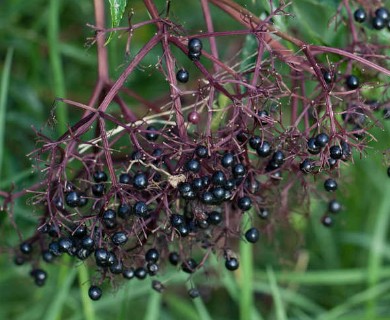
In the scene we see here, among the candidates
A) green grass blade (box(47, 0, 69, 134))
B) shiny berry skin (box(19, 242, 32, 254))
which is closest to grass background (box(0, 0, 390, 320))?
green grass blade (box(47, 0, 69, 134))

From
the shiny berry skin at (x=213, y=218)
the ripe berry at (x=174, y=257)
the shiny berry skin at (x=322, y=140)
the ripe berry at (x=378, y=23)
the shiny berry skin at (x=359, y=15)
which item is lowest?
the ripe berry at (x=174, y=257)

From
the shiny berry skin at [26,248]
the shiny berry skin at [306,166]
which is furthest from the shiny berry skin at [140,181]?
the shiny berry skin at [26,248]

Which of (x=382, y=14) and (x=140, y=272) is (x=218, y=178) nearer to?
(x=140, y=272)

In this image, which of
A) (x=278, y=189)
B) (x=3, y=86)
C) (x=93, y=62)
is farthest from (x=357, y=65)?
(x=93, y=62)

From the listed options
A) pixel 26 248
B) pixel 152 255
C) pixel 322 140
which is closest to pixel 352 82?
pixel 322 140

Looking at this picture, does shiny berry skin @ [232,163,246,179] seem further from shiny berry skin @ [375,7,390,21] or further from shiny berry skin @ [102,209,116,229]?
shiny berry skin @ [375,7,390,21]

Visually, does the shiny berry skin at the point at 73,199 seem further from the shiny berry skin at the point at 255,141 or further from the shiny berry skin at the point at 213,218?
the shiny berry skin at the point at 255,141
